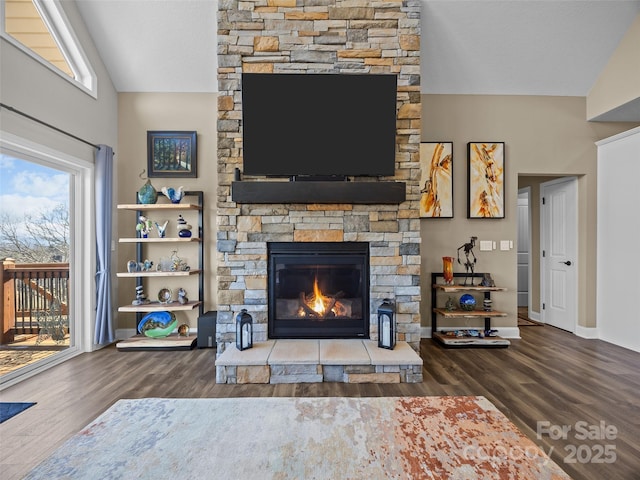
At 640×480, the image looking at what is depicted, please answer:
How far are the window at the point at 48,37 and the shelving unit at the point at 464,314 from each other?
4.34 meters

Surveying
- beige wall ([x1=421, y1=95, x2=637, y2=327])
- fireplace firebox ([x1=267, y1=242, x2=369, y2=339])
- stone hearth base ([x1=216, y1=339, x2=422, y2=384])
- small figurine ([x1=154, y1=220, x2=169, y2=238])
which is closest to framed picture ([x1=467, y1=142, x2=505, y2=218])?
beige wall ([x1=421, y1=95, x2=637, y2=327])

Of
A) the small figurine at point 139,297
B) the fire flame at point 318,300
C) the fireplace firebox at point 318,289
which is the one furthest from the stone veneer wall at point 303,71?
the small figurine at point 139,297

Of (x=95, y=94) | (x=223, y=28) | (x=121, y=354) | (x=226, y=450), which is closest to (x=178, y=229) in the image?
(x=121, y=354)

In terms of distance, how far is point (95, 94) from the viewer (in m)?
3.54

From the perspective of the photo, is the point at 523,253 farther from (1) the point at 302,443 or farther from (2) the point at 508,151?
(1) the point at 302,443

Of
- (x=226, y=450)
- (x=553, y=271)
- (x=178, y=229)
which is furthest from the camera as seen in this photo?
(x=553, y=271)

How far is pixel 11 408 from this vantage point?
7.39 feet

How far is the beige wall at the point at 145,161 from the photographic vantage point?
3928 millimetres

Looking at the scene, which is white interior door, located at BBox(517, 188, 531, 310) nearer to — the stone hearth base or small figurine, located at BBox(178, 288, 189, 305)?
the stone hearth base

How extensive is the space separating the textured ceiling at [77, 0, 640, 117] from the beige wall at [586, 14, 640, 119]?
70mm

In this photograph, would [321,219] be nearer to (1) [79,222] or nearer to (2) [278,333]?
(2) [278,333]

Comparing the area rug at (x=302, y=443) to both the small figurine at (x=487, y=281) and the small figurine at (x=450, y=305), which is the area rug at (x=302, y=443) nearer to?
the small figurine at (x=450, y=305)

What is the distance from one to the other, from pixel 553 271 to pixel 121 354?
5378 mm

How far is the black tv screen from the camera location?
9.56ft
